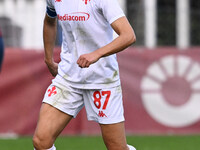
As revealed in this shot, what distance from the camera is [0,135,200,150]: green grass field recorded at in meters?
8.80

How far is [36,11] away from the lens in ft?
53.9

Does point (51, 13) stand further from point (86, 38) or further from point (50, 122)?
point (50, 122)

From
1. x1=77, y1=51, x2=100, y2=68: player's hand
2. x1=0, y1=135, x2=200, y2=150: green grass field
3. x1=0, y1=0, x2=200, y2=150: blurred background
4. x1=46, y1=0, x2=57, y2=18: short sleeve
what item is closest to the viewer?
x1=77, y1=51, x2=100, y2=68: player's hand

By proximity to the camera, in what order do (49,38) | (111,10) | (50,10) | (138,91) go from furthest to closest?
(138,91) → (49,38) → (50,10) → (111,10)

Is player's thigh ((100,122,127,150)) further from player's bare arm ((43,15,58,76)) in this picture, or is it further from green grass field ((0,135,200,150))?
green grass field ((0,135,200,150))

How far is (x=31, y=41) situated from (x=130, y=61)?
685 cm

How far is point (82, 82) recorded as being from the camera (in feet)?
17.6

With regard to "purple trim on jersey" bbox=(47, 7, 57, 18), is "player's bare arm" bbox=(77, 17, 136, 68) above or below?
below

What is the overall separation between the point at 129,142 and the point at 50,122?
4.31m

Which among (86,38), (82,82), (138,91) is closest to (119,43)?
(86,38)

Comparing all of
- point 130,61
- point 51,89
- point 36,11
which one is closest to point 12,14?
point 36,11

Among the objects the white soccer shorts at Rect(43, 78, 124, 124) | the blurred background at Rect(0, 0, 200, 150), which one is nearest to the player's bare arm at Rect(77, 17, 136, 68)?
the white soccer shorts at Rect(43, 78, 124, 124)

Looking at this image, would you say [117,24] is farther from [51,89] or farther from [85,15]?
[51,89]

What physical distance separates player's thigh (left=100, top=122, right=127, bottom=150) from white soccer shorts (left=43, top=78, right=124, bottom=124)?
4 centimetres
